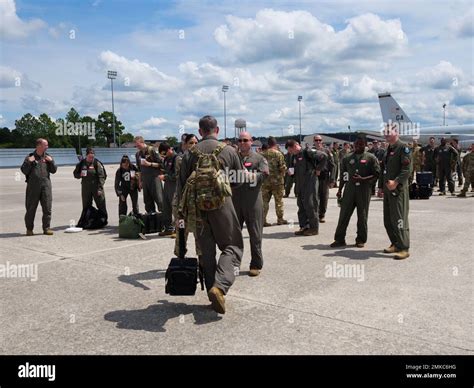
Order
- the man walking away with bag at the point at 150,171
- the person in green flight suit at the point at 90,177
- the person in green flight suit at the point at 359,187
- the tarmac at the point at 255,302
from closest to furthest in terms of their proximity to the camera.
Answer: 1. the tarmac at the point at 255,302
2. the person in green flight suit at the point at 359,187
3. the man walking away with bag at the point at 150,171
4. the person in green flight suit at the point at 90,177

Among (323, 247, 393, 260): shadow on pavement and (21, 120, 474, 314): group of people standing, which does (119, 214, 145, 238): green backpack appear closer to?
(21, 120, 474, 314): group of people standing

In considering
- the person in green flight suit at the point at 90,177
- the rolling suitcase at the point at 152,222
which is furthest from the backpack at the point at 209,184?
the person in green flight suit at the point at 90,177

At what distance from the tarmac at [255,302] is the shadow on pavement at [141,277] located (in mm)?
15

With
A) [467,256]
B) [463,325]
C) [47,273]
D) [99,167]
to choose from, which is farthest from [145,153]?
[463,325]

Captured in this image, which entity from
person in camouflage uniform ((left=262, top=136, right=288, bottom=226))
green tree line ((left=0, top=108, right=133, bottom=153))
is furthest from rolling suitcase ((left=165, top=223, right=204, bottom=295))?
green tree line ((left=0, top=108, right=133, bottom=153))

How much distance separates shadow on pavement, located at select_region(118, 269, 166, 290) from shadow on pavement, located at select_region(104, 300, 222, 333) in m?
0.82

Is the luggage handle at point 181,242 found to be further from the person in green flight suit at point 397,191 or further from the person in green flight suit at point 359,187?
the person in green flight suit at point 359,187

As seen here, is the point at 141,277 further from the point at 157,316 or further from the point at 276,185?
the point at 276,185

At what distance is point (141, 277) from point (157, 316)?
1.54m

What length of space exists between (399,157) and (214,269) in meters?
3.92

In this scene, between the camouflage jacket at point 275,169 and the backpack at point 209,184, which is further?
the camouflage jacket at point 275,169

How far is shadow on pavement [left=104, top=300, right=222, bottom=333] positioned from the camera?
177 inches

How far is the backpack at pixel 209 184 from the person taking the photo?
4629 mm
